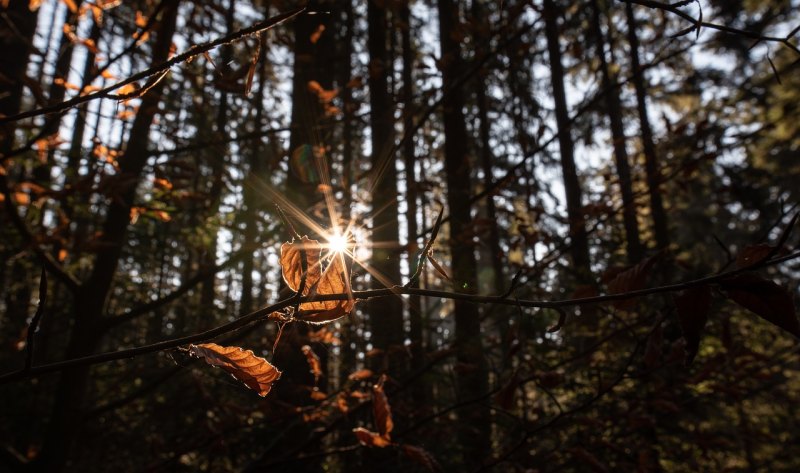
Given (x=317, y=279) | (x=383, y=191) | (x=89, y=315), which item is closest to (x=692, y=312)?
(x=317, y=279)

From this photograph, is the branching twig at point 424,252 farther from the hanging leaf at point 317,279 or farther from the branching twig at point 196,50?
the branching twig at point 196,50

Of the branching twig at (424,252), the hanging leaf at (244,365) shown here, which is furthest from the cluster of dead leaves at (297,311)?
the branching twig at (424,252)

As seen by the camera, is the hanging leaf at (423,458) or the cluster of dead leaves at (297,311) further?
the hanging leaf at (423,458)

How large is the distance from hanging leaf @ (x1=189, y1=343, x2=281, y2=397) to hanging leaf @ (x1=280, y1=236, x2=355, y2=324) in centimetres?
13

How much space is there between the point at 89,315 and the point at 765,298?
342 cm

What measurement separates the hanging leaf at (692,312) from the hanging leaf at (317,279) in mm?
519

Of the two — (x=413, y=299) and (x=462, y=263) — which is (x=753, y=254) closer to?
(x=413, y=299)

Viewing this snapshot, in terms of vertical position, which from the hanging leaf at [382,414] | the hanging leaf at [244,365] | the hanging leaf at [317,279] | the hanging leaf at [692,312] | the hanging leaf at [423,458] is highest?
the hanging leaf at [317,279]

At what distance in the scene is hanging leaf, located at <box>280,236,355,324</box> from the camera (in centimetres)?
78

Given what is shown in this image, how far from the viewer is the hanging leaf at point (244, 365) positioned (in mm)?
799

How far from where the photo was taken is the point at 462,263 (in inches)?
177

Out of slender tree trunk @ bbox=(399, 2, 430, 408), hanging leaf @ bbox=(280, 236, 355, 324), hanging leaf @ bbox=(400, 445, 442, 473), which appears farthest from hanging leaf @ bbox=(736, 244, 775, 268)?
slender tree trunk @ bbox=(399, 2, 430, 408)

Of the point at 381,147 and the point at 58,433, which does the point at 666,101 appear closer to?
the point at 381,147

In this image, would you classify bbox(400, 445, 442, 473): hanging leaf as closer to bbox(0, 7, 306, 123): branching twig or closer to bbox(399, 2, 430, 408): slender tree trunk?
bbox(399, 2, 430, 408): slender tree trunk
